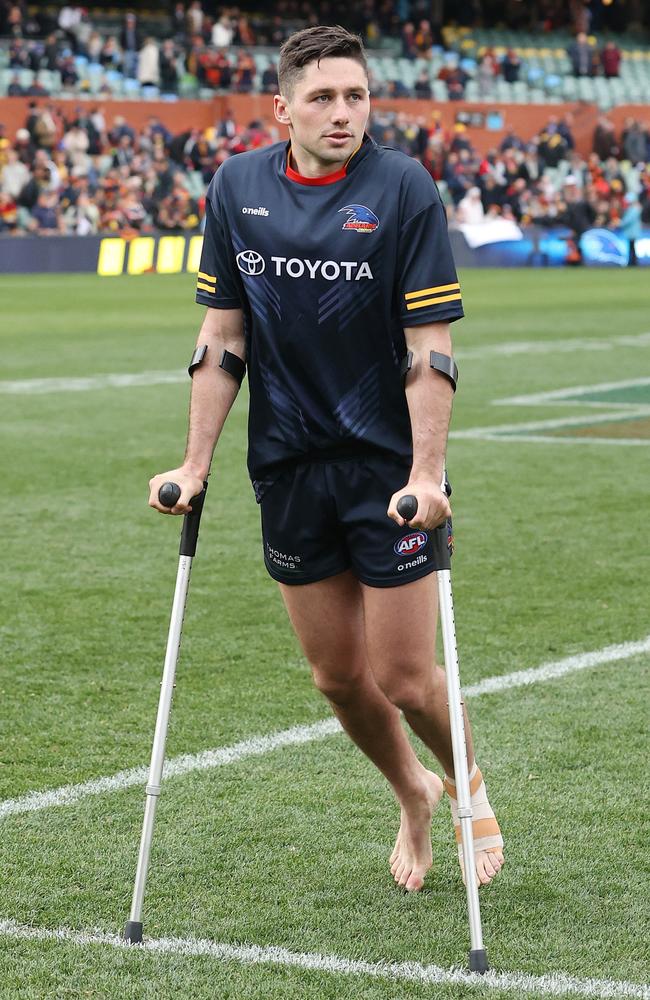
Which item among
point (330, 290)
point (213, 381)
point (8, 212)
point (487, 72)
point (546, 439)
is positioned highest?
point (330, 290)

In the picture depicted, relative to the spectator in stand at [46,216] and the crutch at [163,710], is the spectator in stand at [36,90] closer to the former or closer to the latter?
the spectator in stand at [46,216]

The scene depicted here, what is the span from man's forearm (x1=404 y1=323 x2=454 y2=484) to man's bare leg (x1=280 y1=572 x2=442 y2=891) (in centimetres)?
51

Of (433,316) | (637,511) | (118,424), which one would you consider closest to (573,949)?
(433,316)

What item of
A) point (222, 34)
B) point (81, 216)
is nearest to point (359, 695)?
point (81, 216)

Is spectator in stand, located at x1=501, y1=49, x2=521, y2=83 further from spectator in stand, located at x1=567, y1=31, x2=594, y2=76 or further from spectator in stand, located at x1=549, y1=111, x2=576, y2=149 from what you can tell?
spectator in stand, located at x1=567, y1=31, x2=594, y2=76

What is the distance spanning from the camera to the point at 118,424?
14.1m

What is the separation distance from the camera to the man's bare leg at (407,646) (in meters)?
4.21

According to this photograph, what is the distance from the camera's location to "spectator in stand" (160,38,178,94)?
3994 cm

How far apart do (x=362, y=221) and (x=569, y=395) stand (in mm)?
12208

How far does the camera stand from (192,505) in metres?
4.23

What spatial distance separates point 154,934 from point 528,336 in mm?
18325

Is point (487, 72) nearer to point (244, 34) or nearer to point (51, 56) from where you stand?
point (244, 34)

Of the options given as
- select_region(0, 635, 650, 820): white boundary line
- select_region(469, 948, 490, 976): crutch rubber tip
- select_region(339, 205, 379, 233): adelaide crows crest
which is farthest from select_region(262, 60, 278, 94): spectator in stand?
select_region(469, 948, 490, 976): crutch rubber tip

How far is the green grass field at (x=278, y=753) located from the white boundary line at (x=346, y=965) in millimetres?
10
